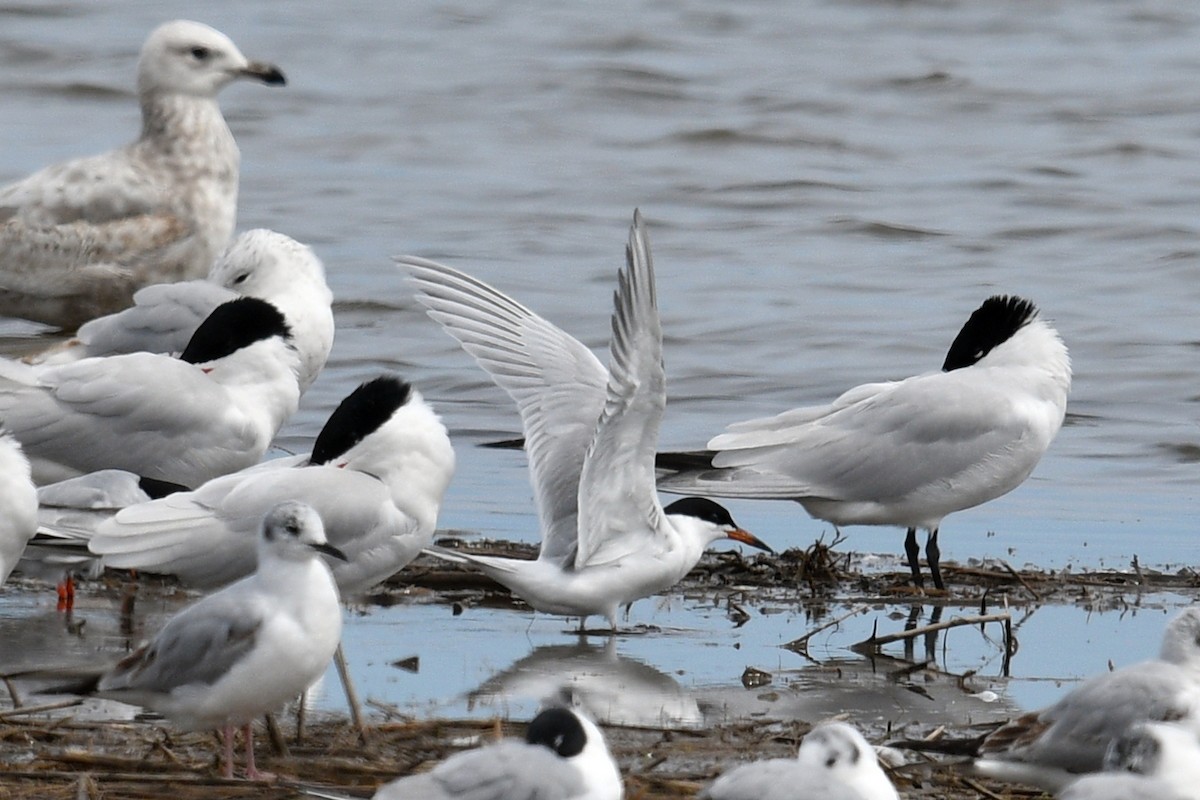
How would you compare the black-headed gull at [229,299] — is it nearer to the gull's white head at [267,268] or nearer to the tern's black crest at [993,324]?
the gull's white head at [267,268]

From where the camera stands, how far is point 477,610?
7.53 m

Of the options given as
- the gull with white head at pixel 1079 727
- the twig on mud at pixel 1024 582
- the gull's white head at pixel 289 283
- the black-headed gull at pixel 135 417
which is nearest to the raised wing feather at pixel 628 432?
the twig on mud at pixel 1024 582

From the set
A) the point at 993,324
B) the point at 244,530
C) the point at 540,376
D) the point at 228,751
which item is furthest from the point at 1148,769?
the point at 993,324

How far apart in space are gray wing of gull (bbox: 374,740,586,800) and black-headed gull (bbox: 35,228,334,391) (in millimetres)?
4659

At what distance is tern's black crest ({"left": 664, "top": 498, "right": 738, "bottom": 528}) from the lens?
298 inches

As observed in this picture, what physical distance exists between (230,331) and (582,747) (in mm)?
4188

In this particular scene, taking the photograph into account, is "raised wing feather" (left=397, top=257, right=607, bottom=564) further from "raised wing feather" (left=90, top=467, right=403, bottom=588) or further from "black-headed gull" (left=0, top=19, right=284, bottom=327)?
"black-headed gull" (left=0, top=19, right=284, bottom=327)

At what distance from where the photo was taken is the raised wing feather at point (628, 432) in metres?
6.61

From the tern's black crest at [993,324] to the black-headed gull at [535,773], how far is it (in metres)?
4.46

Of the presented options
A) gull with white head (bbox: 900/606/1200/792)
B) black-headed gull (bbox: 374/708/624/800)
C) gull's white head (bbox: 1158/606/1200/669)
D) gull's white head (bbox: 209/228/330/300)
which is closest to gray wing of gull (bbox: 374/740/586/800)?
black-headed gull (bbox: 374/708/624/800)

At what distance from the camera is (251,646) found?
17.4 ft

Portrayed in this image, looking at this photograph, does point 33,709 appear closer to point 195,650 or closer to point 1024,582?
point 195,650

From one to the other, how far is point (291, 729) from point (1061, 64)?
17497 mm

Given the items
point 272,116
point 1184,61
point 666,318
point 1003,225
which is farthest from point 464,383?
point 1184,61
